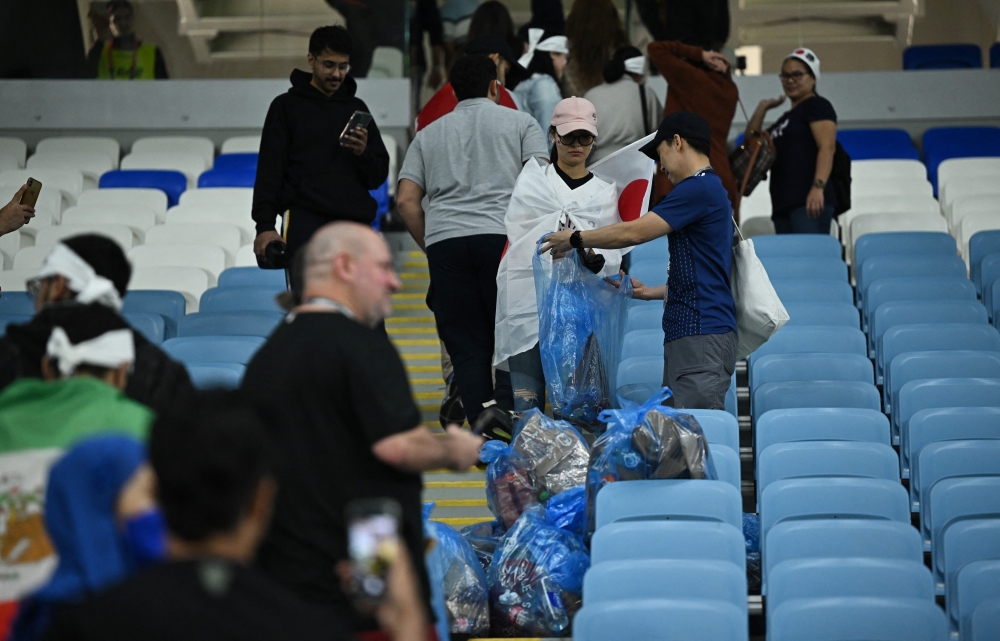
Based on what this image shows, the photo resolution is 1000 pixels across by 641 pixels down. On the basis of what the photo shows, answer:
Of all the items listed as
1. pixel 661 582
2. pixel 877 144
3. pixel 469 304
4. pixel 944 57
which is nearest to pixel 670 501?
pixel 661 582

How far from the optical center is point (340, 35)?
4.71 m

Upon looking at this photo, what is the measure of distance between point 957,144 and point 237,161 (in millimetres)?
4800

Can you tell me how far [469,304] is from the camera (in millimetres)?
4996

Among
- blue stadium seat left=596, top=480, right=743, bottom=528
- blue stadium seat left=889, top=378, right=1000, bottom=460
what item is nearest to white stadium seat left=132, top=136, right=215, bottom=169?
blue stadium seat left=889, top=378, right=1000, bottom=460

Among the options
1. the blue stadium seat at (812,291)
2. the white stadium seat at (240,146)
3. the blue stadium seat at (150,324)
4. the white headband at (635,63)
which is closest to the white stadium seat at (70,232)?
the blue stadium seat at (150,324)

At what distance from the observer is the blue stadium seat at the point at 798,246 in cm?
630

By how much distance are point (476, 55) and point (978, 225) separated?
10.9 ft

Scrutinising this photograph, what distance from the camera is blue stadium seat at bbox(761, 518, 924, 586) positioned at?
3.66 meters

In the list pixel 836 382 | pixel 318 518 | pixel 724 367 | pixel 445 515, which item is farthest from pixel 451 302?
pixel 318 518

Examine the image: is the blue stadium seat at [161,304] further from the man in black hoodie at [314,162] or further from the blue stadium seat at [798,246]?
the blue stadium seat at [798,246]

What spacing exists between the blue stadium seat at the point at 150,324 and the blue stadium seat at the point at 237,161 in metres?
3.13

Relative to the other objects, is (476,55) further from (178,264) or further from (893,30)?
(893,30)

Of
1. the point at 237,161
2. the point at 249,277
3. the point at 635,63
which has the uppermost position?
the point at 635,63

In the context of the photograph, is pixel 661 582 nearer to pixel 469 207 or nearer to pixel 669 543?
pixel 669 543
